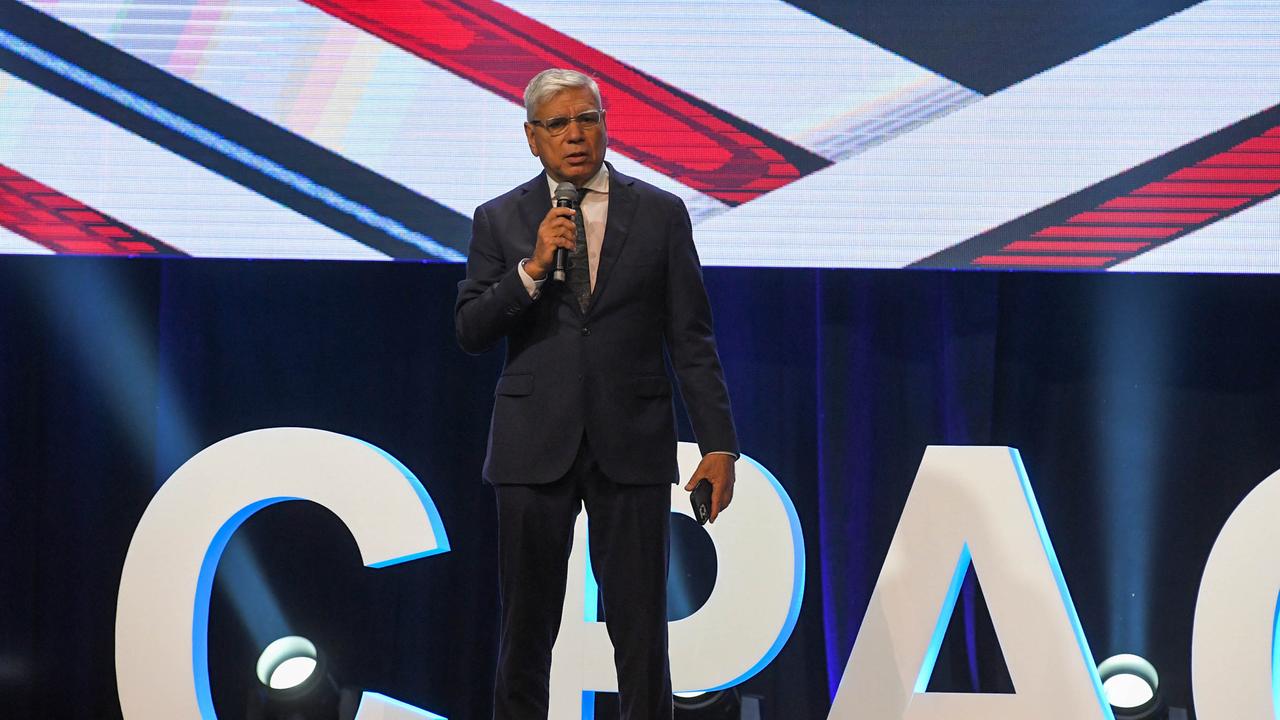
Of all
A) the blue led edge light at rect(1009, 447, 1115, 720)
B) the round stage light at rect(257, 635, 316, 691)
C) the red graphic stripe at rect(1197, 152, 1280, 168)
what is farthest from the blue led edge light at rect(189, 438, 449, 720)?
the red graphic stripe at rect(1197, 152, 1280, 168)

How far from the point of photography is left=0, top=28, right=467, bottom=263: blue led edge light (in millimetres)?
3158

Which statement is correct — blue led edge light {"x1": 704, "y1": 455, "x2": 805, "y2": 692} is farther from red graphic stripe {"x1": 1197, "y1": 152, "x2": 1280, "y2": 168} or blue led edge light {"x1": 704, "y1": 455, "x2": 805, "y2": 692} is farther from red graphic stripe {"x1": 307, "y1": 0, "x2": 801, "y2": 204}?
red graphic stripe {"x1": 1197, "y1": 152, "x2": 1280, "y2": 168}

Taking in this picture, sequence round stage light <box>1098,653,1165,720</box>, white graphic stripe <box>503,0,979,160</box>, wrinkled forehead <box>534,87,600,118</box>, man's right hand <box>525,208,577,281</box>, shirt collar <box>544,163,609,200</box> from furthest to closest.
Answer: white graphic stripe <box>503,0,979,160</box>
round stage light <box>1098,653,1165,720</box>
shirt collar <box>544,163,609,200</box>
wrinkled forehead <box>534,87,600,118</box>
man's right hand <box>525,208,577,281</box>

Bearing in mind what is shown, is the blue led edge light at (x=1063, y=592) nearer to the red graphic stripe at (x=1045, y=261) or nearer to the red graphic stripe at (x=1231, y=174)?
the red graphic stripe at (x=1045, y=261)

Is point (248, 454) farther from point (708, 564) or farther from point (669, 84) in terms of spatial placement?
point (669, 84)

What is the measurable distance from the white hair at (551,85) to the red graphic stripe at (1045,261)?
1303mm

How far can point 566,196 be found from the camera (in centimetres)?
206

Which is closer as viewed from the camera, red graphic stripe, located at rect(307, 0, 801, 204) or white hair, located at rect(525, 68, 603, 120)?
white hair, located at rect(525, 68, 603, 120)

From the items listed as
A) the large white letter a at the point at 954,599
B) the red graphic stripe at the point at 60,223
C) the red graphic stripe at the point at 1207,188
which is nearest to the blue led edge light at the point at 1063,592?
the large white letter a at the point at 954,599

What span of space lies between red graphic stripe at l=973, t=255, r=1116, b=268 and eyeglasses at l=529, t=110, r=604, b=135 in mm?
1286

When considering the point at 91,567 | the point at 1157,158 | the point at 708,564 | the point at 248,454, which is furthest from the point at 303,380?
the point at 1157,158

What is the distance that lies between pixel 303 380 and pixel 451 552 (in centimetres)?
58

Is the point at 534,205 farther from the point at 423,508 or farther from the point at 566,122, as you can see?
the point at 423,508

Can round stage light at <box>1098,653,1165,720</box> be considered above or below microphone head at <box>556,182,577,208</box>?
below
